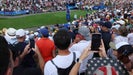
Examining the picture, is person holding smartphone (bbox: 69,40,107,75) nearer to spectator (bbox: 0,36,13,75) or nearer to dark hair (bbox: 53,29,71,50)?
dark hair (bbox: 53,29,71,50)

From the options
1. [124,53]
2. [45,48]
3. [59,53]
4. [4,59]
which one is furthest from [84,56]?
[45,48]

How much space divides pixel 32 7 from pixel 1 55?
47.5 m

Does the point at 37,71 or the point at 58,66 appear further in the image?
the point at 58,66

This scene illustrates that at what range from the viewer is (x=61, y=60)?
16.2ft

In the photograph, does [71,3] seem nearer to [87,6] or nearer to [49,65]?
[87,6]

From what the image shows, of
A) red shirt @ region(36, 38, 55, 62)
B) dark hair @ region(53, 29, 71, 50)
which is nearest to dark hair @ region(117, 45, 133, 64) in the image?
dark hair @ region(53, 29, 71, 50)

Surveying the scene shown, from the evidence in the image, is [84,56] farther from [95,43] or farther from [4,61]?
[4,61]

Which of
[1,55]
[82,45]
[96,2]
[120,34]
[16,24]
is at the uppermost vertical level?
[1,55]

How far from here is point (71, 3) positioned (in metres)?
56.9

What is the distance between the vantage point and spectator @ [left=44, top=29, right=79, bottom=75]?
480 centimetres

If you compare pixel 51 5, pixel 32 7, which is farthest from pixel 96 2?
pixel 32 7

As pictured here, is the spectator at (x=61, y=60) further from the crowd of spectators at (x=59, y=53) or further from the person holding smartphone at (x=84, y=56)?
the person holding smartphone at (x=84, y=56)

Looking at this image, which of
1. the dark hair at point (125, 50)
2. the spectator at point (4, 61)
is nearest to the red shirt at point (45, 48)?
the dark hair at point (125, 50)

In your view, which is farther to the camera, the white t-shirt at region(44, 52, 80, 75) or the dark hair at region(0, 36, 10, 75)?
the white t-shirt at region(44, 52, 80, 75)
